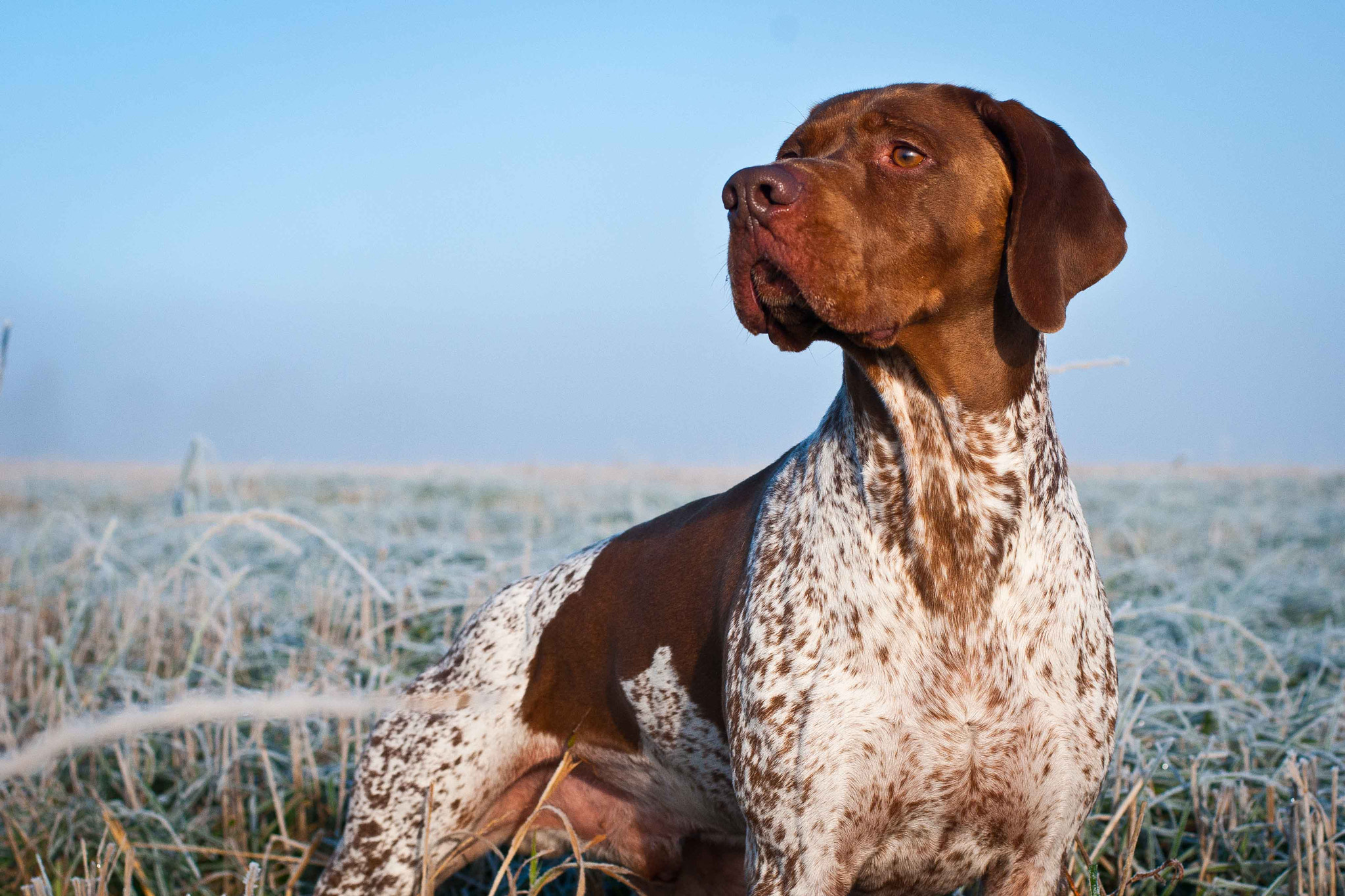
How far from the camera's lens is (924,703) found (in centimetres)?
228

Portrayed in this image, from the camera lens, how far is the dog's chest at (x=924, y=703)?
2277 mm

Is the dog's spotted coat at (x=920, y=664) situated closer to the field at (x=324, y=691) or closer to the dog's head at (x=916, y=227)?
the dog's head at (x=916, y=227)

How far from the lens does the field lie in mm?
3291

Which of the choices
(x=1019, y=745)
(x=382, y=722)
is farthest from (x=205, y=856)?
(x=1019, y=745)

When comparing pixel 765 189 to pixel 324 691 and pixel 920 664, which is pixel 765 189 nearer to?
pixel 920 664

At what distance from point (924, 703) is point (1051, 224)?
1.00 metres

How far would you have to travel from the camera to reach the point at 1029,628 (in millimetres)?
2312

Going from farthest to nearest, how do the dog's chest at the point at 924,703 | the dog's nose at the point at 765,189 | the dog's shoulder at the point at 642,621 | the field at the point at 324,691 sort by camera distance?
the field at the point at 324,691, the dog's shoulder at the point at 642,621, the dog's chest at the point at 924,703, the dog's nose at the point at 765,189

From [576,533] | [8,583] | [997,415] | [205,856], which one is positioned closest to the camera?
[997,415]

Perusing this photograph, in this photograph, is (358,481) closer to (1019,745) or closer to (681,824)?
(681,824)

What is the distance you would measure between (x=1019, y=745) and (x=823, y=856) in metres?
0.46

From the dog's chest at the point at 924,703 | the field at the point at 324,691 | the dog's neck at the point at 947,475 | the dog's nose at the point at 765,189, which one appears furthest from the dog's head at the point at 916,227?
the field at the point at 324,691

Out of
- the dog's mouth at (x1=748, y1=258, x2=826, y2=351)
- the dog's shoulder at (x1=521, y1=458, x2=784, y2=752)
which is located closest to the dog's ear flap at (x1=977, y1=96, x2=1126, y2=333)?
the dog's mouth at (x1=748, y1=258, x2=826, y2=351)

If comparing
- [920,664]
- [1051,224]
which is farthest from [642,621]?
[1051,224]
